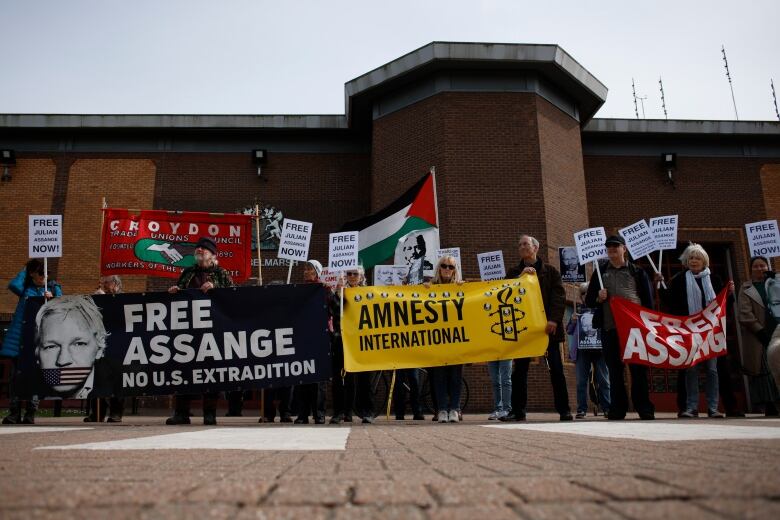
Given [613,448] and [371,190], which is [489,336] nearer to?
[613,448]

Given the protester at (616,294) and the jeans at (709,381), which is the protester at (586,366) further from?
the protester at (616,294)

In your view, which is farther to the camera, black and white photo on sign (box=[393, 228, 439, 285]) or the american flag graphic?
black and white photo on sign (box=[393, 228, 439, 285])

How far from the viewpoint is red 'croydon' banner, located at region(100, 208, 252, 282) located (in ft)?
33.6

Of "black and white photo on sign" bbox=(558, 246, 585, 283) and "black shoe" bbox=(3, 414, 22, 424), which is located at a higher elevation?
"black and white photo on sign" bbox=(558, 246, 585, 283)

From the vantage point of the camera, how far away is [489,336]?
6.71 meters

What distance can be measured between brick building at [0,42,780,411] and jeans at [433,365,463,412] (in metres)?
8.39

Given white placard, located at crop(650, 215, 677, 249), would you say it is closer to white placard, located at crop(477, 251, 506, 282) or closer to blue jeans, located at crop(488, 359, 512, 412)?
white placard, located at crop(477, 251, 506, 282)

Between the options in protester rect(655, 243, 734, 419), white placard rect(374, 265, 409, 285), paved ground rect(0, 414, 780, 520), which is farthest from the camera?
white placard rect(374, 265, 409, 285)

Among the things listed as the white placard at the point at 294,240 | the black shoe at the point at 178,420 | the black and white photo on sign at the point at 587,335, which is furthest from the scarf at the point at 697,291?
the black shoe at the point at 178,420

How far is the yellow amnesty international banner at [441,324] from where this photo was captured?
6660mm

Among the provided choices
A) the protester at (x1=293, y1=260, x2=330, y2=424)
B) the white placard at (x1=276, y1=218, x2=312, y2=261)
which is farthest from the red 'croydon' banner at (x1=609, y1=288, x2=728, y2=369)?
the white placard at (x1=276, y1=218, x2=312, y2=261)

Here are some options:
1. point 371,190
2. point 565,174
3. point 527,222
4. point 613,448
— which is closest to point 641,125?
point 565,174

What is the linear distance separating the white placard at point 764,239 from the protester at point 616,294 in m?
2.81

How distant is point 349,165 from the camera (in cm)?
1723
